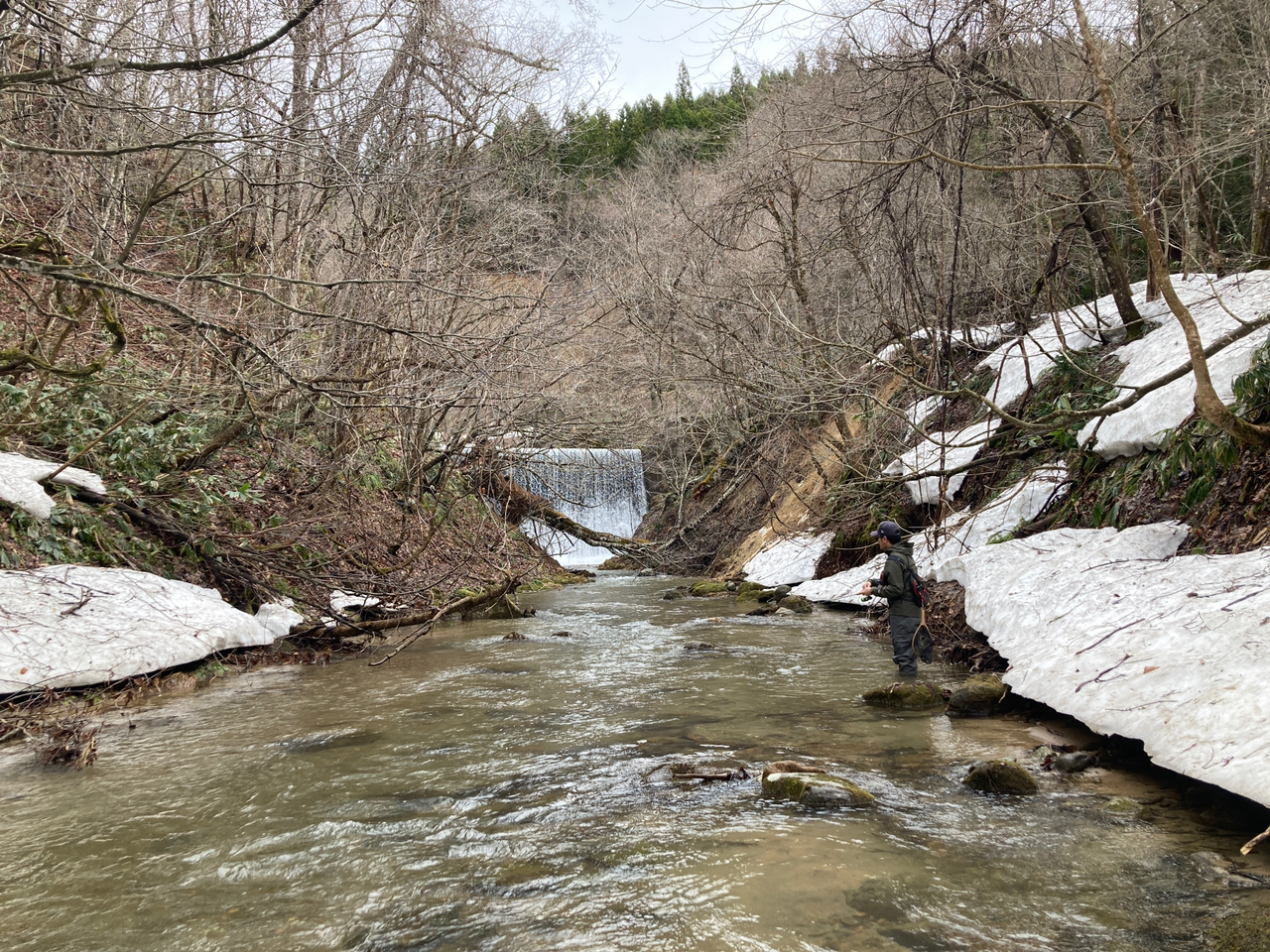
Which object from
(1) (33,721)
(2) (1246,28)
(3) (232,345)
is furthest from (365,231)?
(2) (1246,28)

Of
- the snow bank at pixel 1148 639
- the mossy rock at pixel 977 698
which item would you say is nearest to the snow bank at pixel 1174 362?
the snow bank at pixel 1148 639

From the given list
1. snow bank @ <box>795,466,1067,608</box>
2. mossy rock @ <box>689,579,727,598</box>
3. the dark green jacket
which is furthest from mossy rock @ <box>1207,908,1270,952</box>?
mossy rock @ <box>689,579,727,598</box>

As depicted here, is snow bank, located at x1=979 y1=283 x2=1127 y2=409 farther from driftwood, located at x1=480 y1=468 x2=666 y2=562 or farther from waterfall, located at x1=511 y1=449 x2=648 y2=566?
waterfall, located at x1=511 y1=449 x2=648 y2=566

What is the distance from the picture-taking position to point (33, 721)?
18.7 feet

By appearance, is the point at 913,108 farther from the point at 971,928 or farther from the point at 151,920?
the point at 151,920

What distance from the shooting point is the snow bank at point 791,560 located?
45.5 feet

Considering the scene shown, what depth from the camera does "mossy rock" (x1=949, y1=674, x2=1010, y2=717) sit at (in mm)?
6184

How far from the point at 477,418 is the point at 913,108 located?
7.19 metres

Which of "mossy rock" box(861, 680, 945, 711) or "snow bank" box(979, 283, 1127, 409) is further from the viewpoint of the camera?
"snow bank" box(979, 283, 1127, 409)

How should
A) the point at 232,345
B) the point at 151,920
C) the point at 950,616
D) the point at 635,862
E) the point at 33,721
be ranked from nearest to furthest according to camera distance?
the point at 151,920 < the point at 635,862 < the point at 33,721 < the point at 950,616 < the point at 232,345

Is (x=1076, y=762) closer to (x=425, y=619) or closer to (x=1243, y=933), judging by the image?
(x=1243, y=933)

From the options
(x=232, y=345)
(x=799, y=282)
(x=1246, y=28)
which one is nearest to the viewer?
(x=232, y=345)

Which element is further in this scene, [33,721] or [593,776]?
[33,721]

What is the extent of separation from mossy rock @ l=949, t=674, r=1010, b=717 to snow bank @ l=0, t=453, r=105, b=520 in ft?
25.5
